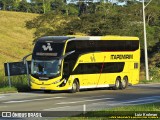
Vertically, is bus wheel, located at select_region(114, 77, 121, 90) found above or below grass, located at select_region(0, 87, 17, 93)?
below

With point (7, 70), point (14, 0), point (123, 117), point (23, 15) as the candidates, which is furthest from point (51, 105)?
point (14, 0)

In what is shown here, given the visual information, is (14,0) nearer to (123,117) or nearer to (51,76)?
(51,76)

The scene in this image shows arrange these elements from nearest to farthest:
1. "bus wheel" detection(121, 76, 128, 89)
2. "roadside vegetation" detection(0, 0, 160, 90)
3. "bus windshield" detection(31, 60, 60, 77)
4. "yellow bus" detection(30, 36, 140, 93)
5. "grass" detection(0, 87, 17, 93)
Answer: "bus windshield" detection(31, 60, 60, 77)
"yellow bus" detection(30, 36, 140, 93)
"grass" detection(0, 87, 17, 93)
"bus wheel" detection(121, 76, 128, 89)
"roadside vegetation" detection(0, 0, 160, 90)

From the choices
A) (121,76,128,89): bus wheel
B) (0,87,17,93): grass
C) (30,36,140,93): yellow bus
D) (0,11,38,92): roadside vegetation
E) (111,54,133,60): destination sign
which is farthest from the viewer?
(0,11,38,92): roadside vegetation

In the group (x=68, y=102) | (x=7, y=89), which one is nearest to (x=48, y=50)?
(x=7, y=89)

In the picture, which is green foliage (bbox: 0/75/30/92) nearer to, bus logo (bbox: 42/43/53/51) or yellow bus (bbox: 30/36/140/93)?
yellow bus (bbox: 30/36/140/93)

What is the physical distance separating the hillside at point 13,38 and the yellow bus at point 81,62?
30563 millimetres

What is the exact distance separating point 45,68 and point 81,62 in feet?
8.24

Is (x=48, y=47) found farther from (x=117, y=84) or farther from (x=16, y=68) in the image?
(x=117, y=84)

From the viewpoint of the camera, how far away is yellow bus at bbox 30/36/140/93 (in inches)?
1288

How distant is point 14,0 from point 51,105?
10250 cm

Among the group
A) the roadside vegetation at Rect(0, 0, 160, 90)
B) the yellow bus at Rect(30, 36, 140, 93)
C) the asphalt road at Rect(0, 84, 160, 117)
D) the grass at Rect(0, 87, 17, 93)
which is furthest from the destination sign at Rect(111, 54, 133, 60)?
the grass at Rect(0, 87, 17, 93)

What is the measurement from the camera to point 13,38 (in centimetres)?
9225

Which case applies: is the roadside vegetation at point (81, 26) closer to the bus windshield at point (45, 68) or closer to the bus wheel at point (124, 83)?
the bus windshield at point (45, 68)
